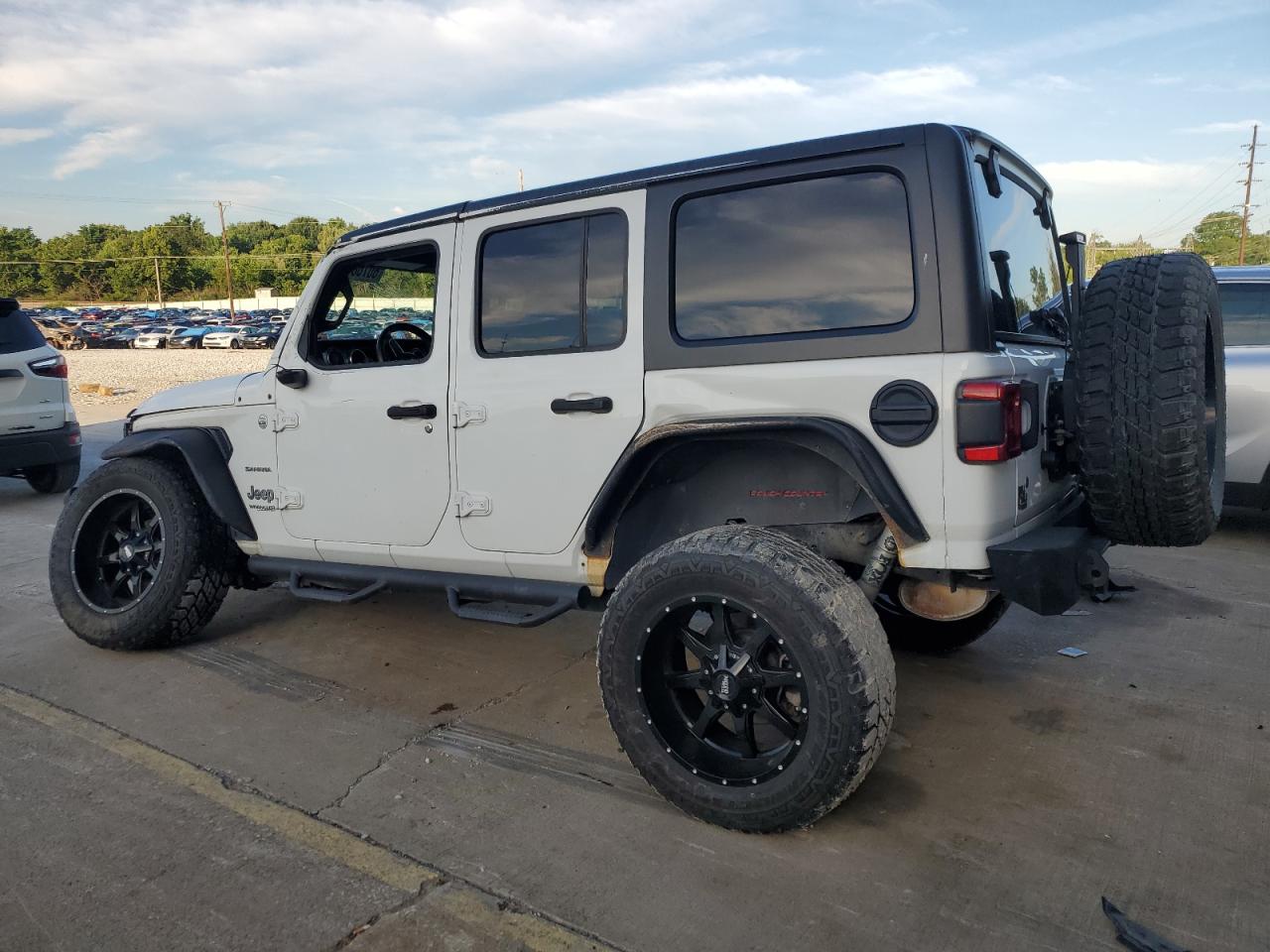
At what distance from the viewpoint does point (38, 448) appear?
27.2 ft

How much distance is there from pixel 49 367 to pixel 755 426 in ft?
25.8

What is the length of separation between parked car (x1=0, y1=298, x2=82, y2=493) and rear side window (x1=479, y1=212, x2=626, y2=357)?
6.48 meters

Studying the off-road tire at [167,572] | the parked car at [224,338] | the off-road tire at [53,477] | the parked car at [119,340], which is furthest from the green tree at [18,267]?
the off-road tire at [167,572]

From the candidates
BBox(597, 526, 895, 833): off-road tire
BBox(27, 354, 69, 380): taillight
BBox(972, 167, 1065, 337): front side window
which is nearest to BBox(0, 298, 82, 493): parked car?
BBox(27, 354, 69, 380): taillight

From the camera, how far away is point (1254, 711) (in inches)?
A: 142

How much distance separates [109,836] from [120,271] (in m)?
114

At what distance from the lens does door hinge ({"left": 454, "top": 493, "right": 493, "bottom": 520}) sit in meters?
3.60

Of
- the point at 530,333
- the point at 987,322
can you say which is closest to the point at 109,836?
the point at 530,333

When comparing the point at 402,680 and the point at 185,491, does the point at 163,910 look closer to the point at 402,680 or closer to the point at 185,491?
the point at 402,680

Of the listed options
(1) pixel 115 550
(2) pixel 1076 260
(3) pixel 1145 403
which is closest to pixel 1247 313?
(2) pixel 1076 260

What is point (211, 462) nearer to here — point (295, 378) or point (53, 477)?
point (295, 378)

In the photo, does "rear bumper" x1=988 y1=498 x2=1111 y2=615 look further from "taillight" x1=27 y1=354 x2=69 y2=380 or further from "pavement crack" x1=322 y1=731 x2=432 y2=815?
"taillight" x1=27 y1=354 x2=69 y2=380

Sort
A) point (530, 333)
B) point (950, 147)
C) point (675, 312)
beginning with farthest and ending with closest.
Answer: point (530, 333) < point (675, 312) < point (950, 147)

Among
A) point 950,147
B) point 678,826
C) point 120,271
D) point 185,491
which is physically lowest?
point 678,826
